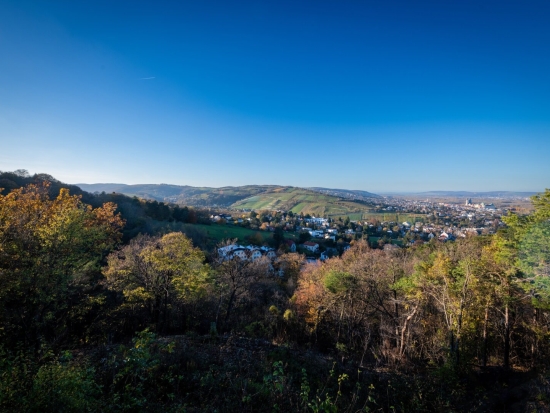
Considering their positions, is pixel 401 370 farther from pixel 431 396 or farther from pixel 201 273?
pixel 201 273

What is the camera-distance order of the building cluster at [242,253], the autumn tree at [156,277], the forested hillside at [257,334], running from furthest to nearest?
the building cluster at [242,253] → the autumn tree at [156,277] → the forested hillside at [257,334]

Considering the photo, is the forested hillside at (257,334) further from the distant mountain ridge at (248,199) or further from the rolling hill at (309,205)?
the distant mountain ridge at (248,199)

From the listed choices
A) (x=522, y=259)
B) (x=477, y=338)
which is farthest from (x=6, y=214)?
(x=477, y=338)

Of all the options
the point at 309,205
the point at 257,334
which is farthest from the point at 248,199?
the point at 257,334

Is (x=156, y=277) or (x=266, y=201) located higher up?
(x=266, y=201)

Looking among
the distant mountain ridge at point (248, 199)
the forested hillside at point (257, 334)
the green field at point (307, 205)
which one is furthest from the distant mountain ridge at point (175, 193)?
the forested hillside at point (257, 334)

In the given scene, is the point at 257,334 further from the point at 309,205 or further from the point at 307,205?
the point at 307,205

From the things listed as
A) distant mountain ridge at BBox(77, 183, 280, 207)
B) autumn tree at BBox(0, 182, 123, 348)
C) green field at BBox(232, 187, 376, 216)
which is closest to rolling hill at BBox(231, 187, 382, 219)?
green field at BBox(232, 187, 376, 216)

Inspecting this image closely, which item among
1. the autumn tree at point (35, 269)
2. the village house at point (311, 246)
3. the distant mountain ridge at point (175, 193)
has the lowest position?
the village house at point (311, 246)

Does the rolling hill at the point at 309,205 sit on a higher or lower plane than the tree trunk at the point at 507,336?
higher
